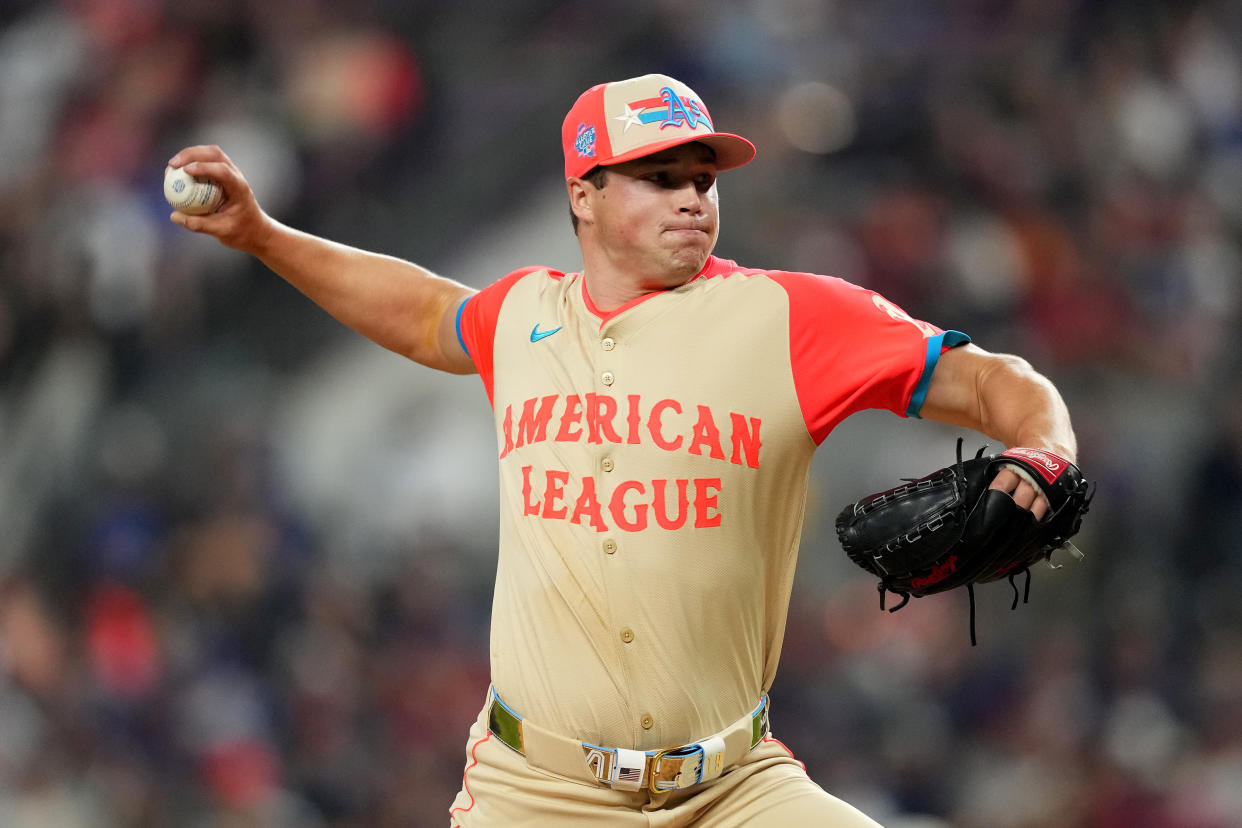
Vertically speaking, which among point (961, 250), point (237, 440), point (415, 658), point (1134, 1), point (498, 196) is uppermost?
point (1134, 1)

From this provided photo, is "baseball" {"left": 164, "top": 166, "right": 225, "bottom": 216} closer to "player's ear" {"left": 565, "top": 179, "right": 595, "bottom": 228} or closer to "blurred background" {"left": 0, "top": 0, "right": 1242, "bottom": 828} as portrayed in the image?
"player's ear" {"left": 565, "top": 179, "right": 595, "bottom": 228}

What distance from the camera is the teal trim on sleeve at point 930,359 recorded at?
8.95 feet

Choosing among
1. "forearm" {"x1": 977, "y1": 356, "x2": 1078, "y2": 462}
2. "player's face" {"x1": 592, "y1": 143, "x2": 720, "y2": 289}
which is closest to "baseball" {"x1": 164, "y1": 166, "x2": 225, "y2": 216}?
"player's face" {"x1": 592, "y1": 143, "x2": 720, "y2": 289}

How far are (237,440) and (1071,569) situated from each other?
14.4 ft

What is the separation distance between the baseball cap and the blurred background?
3939mm

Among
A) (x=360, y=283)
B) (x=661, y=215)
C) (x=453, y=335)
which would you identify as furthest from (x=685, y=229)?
(x=360, y=283)

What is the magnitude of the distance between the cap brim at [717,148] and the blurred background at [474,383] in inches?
155

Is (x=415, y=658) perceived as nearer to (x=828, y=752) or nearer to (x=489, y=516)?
(x=489, y=516)

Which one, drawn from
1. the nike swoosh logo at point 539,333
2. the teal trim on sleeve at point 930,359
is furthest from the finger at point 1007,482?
the nike swoosh logo at point 539,333

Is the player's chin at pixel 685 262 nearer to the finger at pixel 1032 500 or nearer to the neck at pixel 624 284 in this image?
the neck at pixel 624 284

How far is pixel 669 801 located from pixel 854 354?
1001 millimetres

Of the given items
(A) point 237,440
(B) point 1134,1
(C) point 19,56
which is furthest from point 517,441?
(B) point 1134,1

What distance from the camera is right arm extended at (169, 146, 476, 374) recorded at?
337 cm

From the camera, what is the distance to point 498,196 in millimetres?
7551
